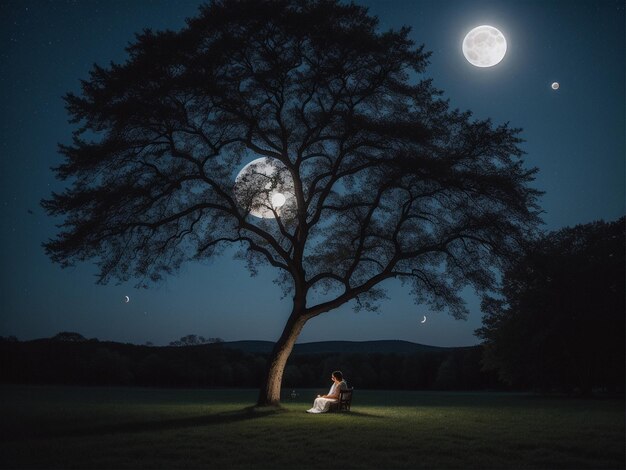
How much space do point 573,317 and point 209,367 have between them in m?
43.2

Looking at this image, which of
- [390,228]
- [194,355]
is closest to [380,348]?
[194,355]

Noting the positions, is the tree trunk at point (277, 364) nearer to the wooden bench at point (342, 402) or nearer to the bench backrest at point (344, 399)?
the wooden bench at point (342, 402)

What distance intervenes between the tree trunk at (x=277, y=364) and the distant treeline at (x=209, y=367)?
45127 mm

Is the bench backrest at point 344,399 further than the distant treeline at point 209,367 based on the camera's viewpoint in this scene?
No

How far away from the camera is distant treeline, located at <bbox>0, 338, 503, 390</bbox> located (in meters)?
63.9

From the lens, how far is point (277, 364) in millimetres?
23188

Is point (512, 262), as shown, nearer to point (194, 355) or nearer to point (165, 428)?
point (165, 428)

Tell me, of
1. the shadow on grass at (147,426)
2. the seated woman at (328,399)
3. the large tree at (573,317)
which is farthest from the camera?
the large tree at (573,317)

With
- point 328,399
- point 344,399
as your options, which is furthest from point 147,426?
point 344,399

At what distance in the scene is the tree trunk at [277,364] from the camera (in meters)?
23.0

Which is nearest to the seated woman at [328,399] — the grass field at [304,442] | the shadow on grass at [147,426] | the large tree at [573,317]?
the shadow on grass at [147,426]

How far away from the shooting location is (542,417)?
2106 cm

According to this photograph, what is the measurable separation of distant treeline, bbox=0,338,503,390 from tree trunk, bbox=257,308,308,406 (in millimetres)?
45127

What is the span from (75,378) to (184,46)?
176 ft
